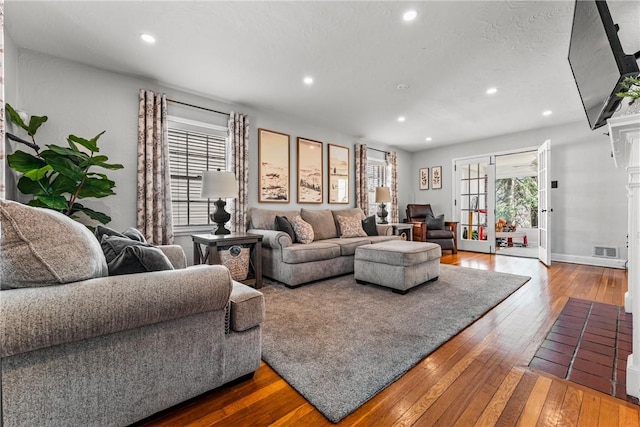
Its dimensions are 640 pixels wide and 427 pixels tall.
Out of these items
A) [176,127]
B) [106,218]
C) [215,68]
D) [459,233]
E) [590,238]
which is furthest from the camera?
[459,233]

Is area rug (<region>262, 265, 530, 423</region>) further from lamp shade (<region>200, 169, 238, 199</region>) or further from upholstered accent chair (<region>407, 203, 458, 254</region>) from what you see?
upholstered accent chair (<region>407, 203, 458, 254</region>)

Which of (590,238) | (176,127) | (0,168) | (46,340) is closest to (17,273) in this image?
(46,340)

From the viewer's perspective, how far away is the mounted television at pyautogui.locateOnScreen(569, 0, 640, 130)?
1.58m

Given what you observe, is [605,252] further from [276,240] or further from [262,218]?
[262,218]

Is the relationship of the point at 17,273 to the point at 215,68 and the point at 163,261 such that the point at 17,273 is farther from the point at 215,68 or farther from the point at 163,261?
the point at 215,68

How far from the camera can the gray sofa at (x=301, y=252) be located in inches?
128

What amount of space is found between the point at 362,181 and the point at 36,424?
5.27 metres

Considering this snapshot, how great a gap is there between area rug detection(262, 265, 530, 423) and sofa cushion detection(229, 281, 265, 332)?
375 millimetres

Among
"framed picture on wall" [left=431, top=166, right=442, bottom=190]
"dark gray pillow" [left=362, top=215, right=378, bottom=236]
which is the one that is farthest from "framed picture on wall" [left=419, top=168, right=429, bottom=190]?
"dark gray pillow" [left=362, top=215, right=378, bottom=236]

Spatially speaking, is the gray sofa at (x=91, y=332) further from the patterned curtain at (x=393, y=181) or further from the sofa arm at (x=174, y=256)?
the patterned curtain at (x=393, y=181)

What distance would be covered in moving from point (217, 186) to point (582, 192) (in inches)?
232

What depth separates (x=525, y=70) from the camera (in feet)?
→ 9.87

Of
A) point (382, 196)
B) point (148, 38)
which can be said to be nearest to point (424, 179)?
point (382, 196)

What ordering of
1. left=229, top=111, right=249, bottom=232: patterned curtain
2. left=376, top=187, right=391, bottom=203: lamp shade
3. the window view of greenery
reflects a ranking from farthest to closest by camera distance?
the window view of greenery, left=376, top=187, right=391, bottom=203: lamp shade, left=229, top=111, right=249, bottom=232: patterned curtain
